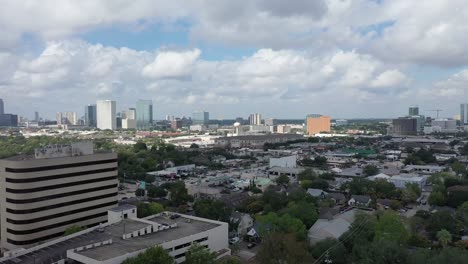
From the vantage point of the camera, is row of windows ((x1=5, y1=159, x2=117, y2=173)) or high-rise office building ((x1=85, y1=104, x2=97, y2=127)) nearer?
row of windows ((x1=5, y1=159, x2=117, y2=173))

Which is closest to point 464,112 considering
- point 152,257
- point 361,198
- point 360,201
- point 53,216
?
point 361,198

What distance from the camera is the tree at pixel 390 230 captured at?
18109 mm

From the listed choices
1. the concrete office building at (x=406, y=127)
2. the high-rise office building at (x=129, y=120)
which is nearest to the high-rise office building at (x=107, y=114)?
the high-rise office building at (x=129, y=120)

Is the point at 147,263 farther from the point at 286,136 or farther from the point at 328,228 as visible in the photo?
the point at 286,136

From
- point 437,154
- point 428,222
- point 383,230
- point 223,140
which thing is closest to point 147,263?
point 383,230

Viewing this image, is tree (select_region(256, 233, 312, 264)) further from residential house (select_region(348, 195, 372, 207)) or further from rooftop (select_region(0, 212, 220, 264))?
residential house (select_region(348, 195, 372, 207))

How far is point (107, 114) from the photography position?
160000mm

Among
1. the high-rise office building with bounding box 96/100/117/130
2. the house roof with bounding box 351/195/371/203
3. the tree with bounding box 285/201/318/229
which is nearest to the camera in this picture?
the tree with bounding box 285/201/318/229

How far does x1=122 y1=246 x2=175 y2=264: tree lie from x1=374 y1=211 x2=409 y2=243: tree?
32.3 feet

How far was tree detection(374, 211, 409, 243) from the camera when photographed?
1811 cm

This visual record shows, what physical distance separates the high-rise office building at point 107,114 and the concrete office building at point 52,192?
461ft

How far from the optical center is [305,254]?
16.1 m

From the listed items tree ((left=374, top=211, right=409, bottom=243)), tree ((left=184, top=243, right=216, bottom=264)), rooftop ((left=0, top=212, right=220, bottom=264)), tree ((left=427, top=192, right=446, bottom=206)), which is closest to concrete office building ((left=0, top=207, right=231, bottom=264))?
rooftop ((left=0, top=212, right=220, bottom=264))

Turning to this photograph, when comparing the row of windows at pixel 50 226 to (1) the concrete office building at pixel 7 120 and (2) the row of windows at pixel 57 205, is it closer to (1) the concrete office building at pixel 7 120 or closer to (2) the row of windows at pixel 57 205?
(2) the row of windows at pixel 57 205
